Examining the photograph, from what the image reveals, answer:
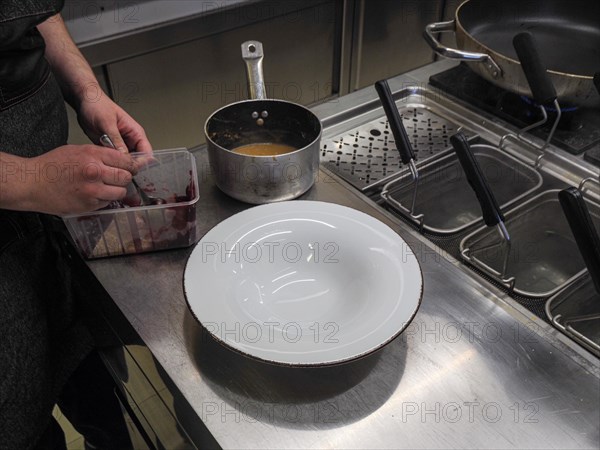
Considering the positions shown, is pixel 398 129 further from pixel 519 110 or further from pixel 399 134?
pixel 519 110

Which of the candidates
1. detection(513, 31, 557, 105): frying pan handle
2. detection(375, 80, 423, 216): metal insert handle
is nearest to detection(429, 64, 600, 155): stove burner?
detection(513, 31, 557, 105): frying pan handle

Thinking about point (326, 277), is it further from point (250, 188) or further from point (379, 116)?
point (379, 116)

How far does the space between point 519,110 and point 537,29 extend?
255mm

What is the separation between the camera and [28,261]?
0.74 meters

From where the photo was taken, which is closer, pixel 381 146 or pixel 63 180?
pixel 63 180

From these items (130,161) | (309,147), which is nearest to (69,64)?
(130,161)

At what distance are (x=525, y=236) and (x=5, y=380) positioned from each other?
707mm

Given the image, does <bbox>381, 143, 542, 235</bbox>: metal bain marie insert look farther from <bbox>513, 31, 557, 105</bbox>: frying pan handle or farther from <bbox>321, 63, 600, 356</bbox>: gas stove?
<bbox>513, 31, 557, 105</bbox>: frying pan handle

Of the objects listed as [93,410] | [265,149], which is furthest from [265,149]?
[93,410]

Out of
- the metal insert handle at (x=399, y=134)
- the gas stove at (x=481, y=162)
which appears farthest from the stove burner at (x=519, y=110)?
the metal insert handle at (x=399, y=134)

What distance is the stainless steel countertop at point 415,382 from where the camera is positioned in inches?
20.2

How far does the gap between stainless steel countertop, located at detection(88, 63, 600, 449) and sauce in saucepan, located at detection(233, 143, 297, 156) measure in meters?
0.23

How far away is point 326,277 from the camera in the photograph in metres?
0.64

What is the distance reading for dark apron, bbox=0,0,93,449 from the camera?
0.69 m
